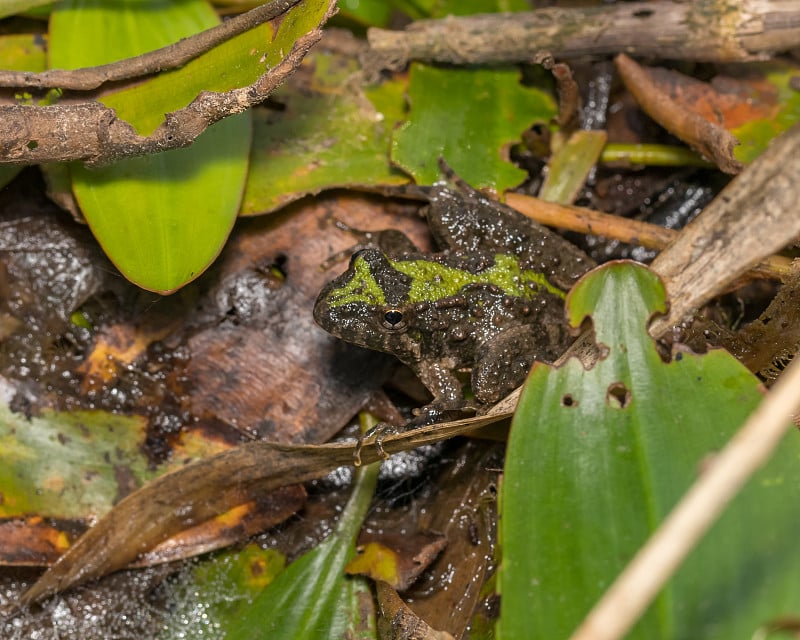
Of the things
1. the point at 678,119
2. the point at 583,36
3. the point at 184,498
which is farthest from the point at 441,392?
the point at 583,36

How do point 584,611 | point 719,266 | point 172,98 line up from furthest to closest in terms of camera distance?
point 172,98 → point 719,266 → point 584,611

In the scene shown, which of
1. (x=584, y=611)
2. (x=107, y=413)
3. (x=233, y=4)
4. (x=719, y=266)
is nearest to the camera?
(x=584, y=611)

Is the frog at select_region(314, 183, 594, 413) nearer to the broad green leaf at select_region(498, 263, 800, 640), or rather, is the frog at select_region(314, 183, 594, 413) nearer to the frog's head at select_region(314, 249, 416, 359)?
the frog's head at select_region(314, 249, 416, 359)

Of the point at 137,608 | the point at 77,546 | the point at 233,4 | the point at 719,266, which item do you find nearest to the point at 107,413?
the point at 77,546

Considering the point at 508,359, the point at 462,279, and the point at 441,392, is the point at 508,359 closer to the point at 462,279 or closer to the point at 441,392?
the point at 441,392

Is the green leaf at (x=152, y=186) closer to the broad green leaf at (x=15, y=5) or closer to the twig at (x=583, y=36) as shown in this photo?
the broad green leaf at (x=15, y=5)

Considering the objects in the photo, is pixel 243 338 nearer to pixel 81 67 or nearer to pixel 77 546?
pixel 77 546
